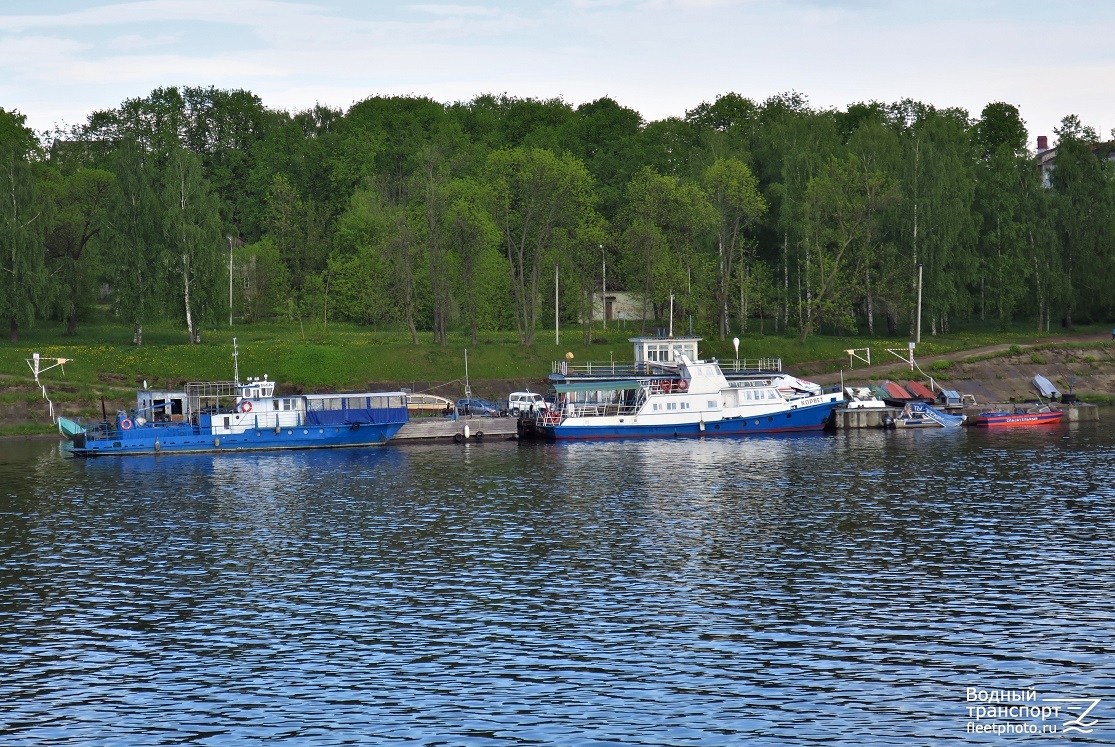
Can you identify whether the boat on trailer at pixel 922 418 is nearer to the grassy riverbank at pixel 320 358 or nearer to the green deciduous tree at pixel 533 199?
the grassy riverbank at pixel 320 358

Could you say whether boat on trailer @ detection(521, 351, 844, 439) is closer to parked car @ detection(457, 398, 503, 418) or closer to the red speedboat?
parked car @ detection(457, 398, 503, 418)

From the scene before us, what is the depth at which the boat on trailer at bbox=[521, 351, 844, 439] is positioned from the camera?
96.0 metres

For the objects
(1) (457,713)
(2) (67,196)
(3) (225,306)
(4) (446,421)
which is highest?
(2) (67,196)

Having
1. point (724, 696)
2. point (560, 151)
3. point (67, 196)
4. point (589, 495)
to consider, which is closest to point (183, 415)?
point (589, 495)

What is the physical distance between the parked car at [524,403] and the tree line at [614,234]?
17577 millimetres

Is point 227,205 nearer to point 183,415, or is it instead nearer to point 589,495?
point 183,415

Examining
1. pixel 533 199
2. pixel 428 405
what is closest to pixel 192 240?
pixel 428 405

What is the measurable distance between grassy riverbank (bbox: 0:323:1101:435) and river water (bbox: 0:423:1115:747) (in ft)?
103

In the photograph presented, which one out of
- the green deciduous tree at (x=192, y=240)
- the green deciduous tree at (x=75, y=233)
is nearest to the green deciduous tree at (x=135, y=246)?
the green deciduous tree at (x=192, y=240)

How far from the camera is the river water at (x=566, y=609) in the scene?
30.3m

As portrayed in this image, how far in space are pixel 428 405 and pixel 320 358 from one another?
15.3 metres

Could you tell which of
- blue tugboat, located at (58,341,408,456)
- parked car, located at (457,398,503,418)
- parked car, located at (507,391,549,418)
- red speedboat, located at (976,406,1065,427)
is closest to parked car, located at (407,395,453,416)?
parked car, located at (457,398,503,418)

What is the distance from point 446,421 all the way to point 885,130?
2912 inches

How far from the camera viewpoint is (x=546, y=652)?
118 ft
